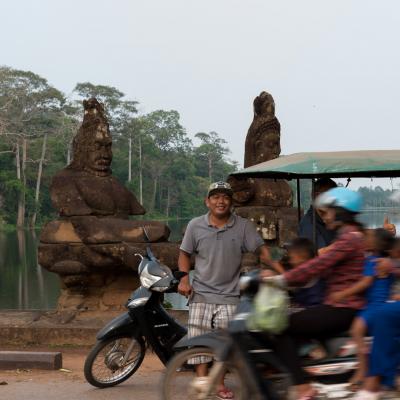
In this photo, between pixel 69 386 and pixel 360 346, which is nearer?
pixel 360 346

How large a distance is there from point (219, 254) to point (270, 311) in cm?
113

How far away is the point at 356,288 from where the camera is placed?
365 cm

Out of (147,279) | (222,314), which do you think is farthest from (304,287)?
(147,279)

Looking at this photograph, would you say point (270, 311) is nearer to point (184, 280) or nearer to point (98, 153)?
point (184, 280)

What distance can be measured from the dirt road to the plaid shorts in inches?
29.5

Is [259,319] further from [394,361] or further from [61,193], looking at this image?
[61,193]

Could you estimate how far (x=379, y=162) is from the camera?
229 inches

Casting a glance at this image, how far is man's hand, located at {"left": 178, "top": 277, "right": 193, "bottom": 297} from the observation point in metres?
4.73

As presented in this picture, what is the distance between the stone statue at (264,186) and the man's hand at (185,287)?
3.21 metres

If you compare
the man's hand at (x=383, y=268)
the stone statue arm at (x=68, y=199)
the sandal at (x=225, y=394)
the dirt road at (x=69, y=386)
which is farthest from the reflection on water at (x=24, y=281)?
the man's hand at (x=383, y=268)

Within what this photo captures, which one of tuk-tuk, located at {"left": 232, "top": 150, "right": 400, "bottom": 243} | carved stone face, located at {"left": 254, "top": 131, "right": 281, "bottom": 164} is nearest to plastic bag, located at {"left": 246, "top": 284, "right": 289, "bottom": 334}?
tuk-tuk, located at {"left": 232, "top": 150, "right": 400, "bottom": 243}

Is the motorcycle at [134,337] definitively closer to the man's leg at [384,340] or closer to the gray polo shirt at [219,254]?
the gray polo shirt at [219,254]

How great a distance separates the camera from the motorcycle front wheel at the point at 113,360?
5258 mm

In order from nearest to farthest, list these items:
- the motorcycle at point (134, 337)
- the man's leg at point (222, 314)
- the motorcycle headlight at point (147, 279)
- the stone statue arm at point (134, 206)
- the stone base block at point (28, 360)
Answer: the man's leg at point (222, 314)
the motorcycle headlight at point (147, 279)
the motorcycle at point (134, 337)
the stone base block at point (28, 360)
the stone statue arm at point (134, 206)
